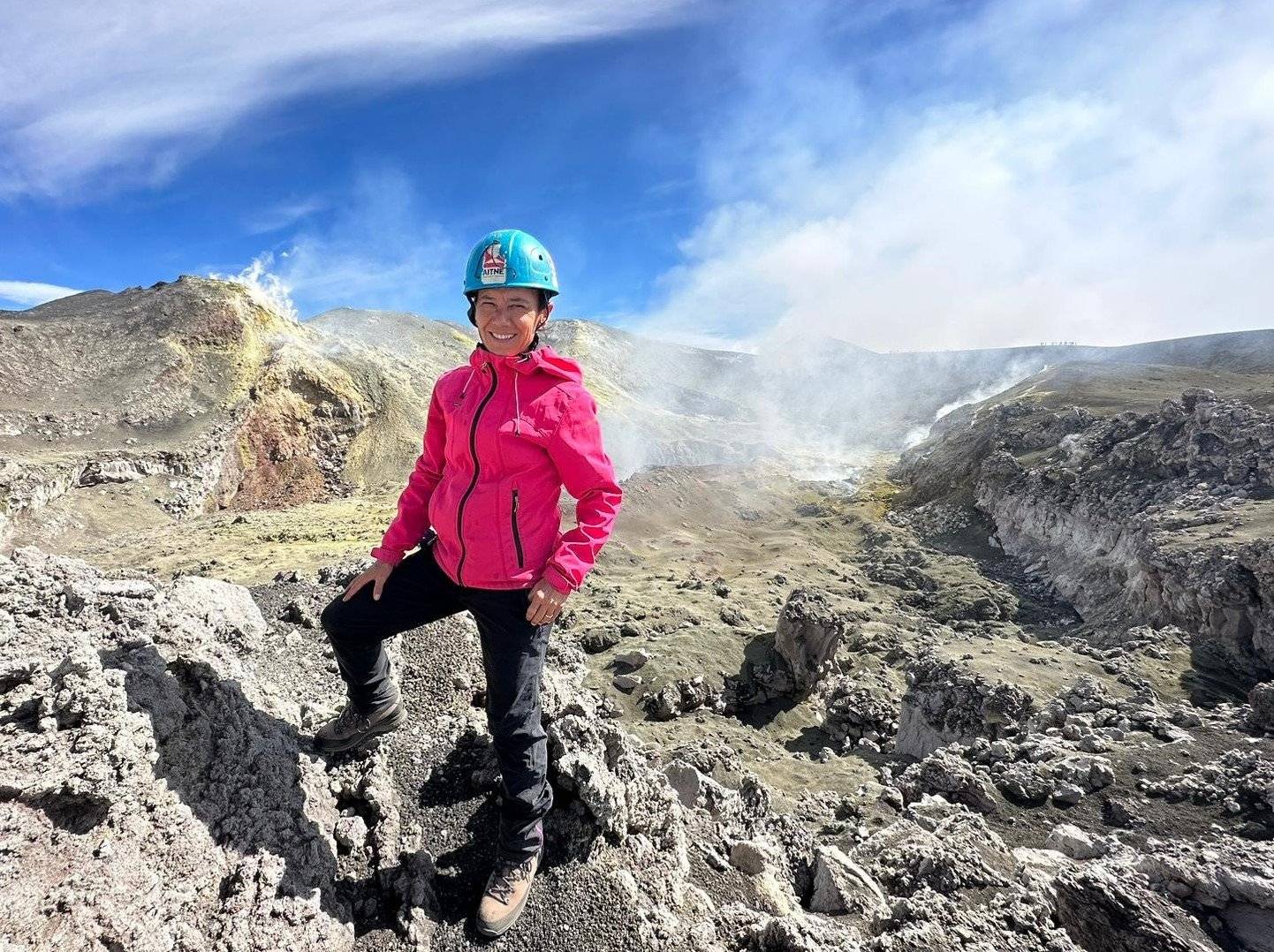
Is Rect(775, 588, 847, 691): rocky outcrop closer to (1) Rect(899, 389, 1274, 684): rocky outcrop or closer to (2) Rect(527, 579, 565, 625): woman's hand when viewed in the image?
(1) Rect(899, 389, 1274, 684): rocky outcrop

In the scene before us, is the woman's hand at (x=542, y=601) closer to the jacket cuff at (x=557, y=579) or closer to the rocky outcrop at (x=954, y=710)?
the jacket cuff at (x=557, y=579)

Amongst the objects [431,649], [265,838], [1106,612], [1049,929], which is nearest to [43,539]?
[431,649]

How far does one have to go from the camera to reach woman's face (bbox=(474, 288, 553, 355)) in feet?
7.07

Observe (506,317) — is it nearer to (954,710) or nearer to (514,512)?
(514,512)

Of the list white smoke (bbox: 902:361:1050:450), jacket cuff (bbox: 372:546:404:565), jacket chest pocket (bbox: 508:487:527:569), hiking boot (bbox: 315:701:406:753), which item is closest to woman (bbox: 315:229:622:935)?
jacket chest pocket (bbox: 508:487:527:569)

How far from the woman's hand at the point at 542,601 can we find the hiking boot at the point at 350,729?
3.57 ft

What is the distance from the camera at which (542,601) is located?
2.12 meters

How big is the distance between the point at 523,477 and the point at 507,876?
4.74ft

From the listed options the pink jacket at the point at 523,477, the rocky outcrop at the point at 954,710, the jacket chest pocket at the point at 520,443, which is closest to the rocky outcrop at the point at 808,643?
the rocky outcrop at the point at 954,710

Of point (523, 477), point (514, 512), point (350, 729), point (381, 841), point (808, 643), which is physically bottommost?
point (808, 643)

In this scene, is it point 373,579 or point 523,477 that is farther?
point 373,579

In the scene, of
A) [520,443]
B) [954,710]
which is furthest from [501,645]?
[954,710]

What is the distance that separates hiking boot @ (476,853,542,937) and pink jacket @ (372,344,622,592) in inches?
40.7

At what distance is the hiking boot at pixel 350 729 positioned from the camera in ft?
8.75
